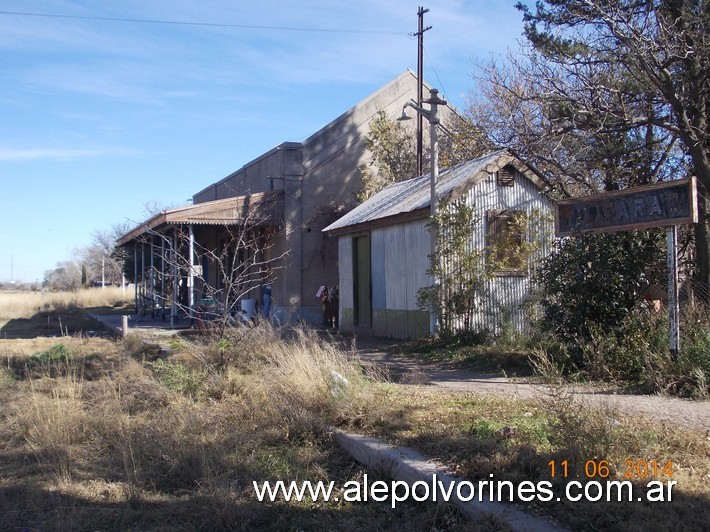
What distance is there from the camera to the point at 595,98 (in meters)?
12.4

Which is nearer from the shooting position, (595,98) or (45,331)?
(595,98)

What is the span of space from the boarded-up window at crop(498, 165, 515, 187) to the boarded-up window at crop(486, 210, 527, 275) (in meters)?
0.60

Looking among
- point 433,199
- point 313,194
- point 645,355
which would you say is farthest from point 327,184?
point 645,355

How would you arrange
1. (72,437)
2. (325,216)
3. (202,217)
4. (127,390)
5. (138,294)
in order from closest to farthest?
(72,437)
(127,390)
(202,217)
(325,216)
(138,294)

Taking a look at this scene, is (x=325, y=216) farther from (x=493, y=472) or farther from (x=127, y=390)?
(x=493, y=472)

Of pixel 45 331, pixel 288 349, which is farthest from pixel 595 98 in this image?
pixel 45 331

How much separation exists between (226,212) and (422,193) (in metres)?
5.96

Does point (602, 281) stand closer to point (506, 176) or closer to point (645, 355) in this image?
point (645, 355)

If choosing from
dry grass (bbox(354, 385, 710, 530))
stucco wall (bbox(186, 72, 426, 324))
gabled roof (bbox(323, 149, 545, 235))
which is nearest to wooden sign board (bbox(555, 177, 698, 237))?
dry grass (bbox(354, 385, 710, 530))

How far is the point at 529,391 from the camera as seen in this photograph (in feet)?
27.7

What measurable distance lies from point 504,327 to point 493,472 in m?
7.80

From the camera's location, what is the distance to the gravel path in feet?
21.1

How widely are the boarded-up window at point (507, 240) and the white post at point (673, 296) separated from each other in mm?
5426
